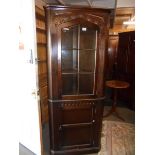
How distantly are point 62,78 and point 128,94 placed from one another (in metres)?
2.71

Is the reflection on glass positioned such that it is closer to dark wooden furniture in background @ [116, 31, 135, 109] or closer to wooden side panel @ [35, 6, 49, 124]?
wooden side panel @ [35, 6, 49, 124]

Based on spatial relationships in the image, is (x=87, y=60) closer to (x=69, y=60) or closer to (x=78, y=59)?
(x=78, y=59)

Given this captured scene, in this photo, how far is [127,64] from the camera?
14.4ft

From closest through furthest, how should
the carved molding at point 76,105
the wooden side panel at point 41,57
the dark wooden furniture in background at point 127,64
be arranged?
the carved molding at point 76,105 < the wooden side panel at point 41,57 < the dark wooden furniture in background at point 127,64

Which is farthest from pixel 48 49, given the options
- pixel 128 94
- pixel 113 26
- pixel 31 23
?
pixel 113 26

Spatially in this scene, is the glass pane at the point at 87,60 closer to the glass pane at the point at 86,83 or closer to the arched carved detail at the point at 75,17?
the glass pane at the point at 86,83

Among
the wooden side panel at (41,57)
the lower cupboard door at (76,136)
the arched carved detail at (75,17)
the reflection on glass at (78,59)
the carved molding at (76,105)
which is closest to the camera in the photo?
the arched carved detail at (75,17)

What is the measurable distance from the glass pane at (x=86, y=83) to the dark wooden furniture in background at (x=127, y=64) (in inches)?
84.4

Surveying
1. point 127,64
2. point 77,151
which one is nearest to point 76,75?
point 77,151

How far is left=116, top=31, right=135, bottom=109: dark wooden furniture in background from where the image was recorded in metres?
4.11

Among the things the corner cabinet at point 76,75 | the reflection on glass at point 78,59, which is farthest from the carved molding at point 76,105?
the reflection on glass at point 78,59

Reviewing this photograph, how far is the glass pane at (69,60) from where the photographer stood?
209 cm
